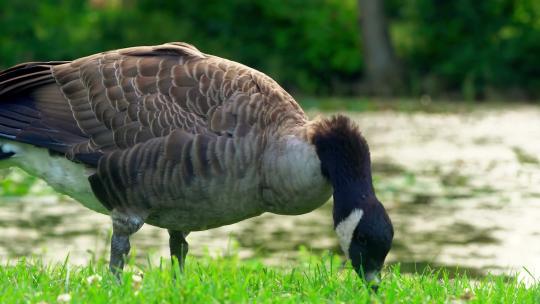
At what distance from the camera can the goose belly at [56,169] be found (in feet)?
22.9

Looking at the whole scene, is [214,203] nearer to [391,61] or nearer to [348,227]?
[348,227]

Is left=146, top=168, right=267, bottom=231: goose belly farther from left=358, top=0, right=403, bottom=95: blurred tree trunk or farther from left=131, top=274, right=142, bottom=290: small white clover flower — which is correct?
left=358, top=0, right=403, bottom=95: blurred tree trunk

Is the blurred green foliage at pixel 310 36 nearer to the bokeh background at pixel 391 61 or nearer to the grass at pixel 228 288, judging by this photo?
the bokeh background at pixel 391 61

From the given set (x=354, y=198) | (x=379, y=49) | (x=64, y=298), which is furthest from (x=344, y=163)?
(x=379, y=49)

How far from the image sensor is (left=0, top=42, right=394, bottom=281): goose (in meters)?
6.42

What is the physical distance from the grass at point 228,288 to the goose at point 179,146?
26cm

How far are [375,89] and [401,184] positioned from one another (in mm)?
15683

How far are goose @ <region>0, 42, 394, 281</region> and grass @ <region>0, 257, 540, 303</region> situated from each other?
26 cm

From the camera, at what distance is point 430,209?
493 inches

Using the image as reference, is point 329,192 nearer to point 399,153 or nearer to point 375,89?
point 399,153

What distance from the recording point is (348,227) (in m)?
6.07

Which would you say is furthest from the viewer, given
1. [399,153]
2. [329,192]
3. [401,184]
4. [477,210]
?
[399,153]

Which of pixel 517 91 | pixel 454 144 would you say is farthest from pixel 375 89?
pixel 454 144

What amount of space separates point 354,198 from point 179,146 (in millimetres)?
1239
